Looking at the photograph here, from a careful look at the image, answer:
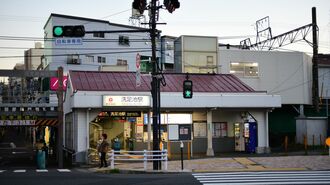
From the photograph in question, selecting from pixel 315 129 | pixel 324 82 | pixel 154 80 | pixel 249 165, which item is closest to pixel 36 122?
pixel 154 80

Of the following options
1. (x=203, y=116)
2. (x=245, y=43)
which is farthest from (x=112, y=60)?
(x=203, y=116)

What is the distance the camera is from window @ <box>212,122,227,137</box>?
34.4 metres

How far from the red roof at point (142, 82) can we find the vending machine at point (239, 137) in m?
3.01

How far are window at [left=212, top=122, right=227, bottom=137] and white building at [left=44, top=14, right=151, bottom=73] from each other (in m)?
21.6

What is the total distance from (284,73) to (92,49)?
24.7 m

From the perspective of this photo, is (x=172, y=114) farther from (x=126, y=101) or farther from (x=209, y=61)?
(x=209, y=61)

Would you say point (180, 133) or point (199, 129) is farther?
point (199, 129)

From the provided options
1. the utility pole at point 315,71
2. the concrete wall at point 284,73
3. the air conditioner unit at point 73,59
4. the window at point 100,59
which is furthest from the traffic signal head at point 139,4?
the window at point 100,59

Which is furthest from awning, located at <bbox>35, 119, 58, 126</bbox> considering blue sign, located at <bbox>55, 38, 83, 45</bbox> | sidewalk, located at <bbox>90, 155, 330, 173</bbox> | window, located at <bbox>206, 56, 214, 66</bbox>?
window, located at <bbox>206, 56, 214, 66</bbox>

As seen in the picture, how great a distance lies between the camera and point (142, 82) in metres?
32.7

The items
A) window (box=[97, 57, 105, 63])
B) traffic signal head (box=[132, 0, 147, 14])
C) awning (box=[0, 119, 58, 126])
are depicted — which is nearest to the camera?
traffic signal head (box=[132, 0, 147, 14])

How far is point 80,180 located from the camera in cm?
1723

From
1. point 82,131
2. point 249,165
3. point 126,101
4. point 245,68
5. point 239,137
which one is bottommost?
point 249,165

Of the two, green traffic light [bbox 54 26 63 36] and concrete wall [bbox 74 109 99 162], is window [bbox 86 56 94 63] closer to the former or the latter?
concrete wall [bbox 74 109 99 162]
